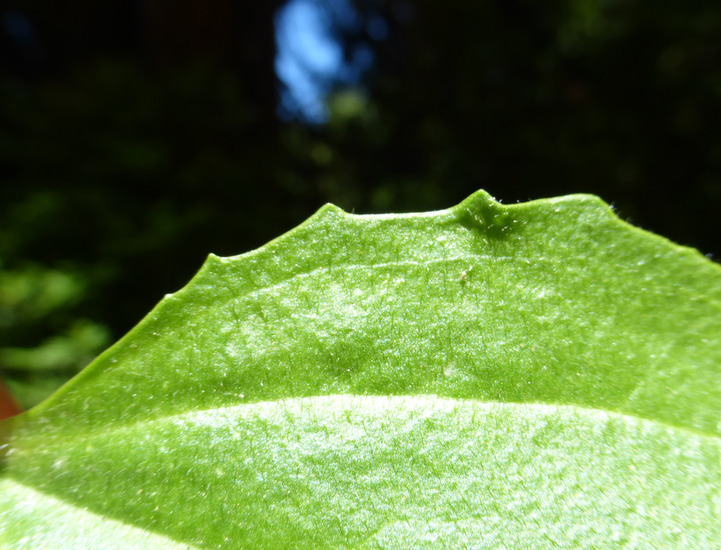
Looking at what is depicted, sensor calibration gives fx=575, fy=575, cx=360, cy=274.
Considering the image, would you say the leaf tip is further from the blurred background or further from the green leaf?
the blurred background

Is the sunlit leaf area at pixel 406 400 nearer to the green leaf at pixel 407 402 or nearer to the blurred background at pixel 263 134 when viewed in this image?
the green leaf at pixel 407 402

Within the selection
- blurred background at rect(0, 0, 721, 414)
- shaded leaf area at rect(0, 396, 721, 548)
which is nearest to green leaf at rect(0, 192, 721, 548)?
shaded leaf area at rect(0, 396, 721, 548)

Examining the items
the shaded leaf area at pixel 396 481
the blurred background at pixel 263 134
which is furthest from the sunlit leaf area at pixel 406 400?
the blurred background at pixel 263 134

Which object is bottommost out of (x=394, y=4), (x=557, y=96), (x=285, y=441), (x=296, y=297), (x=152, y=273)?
(x=285, y=441)

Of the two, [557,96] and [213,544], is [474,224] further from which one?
[557,96]

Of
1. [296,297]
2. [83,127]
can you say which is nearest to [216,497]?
[296,297]

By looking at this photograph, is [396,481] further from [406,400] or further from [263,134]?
→ [263,134]

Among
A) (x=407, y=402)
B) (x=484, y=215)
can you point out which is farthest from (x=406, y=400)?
(x=484, y=215)
